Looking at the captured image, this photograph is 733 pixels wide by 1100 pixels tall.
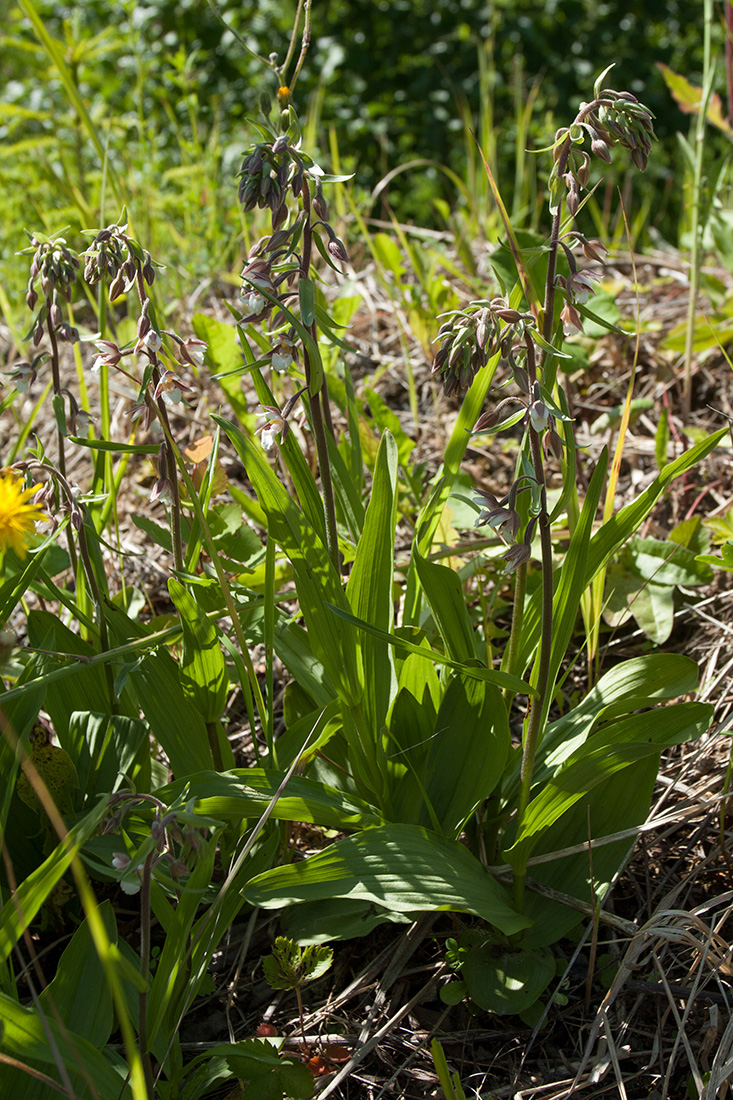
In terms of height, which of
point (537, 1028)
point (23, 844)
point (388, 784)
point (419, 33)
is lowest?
point (537, 1028)

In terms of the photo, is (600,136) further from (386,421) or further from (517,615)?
(386,421)

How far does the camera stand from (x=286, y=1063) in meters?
1.40

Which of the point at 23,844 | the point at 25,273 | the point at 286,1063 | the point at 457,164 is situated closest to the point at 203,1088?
the point at 286,1063

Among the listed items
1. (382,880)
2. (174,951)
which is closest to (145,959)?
(174,951)

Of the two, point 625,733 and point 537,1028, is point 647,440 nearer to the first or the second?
point 625,733

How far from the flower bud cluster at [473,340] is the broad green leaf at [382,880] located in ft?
2.51

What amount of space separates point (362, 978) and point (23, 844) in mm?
731

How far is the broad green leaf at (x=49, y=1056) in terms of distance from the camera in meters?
1.22

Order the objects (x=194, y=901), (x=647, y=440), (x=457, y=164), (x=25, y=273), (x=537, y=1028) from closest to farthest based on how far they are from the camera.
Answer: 1. (x=194, y=901)
2. (x=537, y=1028)
3. (x=647, y=440)
4. (x=25, y=273)
5. (x=457, y=164)

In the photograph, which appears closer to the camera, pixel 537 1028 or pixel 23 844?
pixel 537 1028

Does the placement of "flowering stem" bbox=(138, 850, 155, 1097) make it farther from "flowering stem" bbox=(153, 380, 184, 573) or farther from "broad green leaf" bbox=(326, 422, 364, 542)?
"broad green leaf" bbox=(326, 422, 364, 542)

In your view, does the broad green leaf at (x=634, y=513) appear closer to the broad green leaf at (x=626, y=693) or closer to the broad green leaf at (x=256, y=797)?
the broad green leaf at (x=626, y=693)

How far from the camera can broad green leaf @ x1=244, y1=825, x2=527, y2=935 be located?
1.45 m

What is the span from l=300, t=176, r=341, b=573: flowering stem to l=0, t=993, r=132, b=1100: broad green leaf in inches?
34.1
